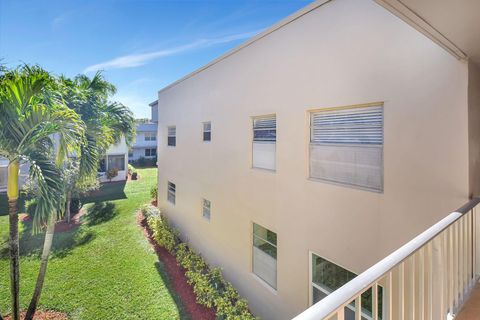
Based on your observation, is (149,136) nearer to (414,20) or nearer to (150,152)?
(150,152)

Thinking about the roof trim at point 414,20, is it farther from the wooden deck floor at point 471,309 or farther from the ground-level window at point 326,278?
the ground-level window at point 326,278

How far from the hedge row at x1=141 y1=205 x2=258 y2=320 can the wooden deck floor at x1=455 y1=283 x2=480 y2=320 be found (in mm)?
5069

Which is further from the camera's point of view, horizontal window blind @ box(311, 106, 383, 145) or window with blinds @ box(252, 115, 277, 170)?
window with blinds @ box(252, 115, 277, 170)

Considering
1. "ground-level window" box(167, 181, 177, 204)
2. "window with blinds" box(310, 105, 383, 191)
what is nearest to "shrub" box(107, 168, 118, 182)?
"ground-level window" box(167, 181, 177, 204)

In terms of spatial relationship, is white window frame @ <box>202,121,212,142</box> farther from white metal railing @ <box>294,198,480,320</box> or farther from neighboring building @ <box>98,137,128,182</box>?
neighboring building @ <box>98,137,128,182</box>

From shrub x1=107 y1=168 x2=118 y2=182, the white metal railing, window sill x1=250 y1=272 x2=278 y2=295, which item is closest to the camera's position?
the white metal railing

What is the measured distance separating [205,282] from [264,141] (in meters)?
4.85

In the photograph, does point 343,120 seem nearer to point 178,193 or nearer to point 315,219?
point 315,219

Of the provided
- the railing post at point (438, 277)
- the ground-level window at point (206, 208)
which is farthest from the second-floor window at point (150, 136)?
the railing post at point (438, 277)

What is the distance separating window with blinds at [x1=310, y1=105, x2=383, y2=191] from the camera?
4324mm

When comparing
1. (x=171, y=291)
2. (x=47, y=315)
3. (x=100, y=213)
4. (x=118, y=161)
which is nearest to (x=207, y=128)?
(x=171, y=291)

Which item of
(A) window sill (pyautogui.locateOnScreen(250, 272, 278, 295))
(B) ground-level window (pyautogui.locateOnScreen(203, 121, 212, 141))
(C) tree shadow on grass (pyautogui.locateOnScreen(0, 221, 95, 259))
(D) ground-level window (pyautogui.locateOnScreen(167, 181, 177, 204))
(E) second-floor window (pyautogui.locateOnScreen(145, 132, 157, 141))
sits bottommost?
(C) tree shadow on grass (pyautogui.locateOnScreen(0, 221, 95, 259))

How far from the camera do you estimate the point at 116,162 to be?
25.5 m

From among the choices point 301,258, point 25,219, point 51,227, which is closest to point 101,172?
point 25,219
